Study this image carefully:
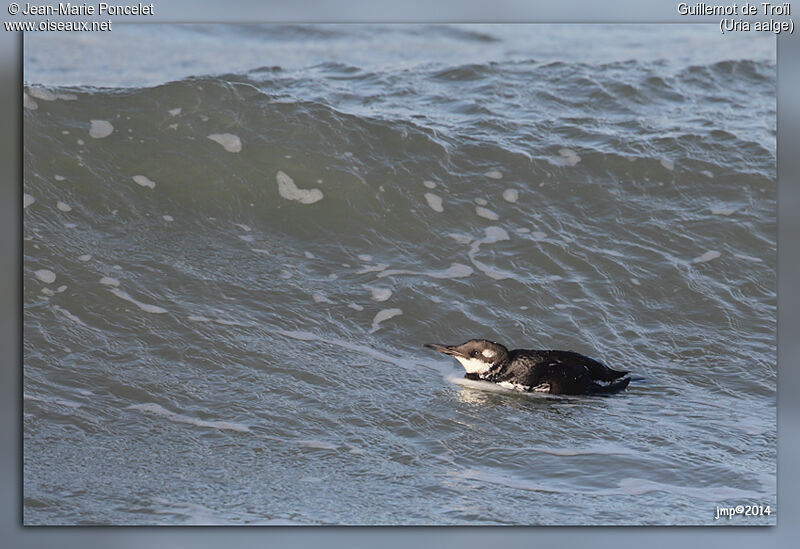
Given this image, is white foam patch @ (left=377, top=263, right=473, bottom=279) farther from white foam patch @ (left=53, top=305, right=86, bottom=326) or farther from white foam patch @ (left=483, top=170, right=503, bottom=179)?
white foam patch @ (left=53, top=305, right=86, bottom=326)

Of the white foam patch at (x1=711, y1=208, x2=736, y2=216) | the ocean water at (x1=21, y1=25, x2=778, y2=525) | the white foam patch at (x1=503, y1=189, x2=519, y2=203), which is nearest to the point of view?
the ocean water at (x1=21, y1=25, x2=778, y2=525)

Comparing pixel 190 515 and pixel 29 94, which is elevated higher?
pixel 29 94

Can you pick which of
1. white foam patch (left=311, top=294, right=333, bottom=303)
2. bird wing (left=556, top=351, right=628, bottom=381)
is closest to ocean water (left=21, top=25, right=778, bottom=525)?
white foam patch (left=311, top=294, right=333, bottom=303)

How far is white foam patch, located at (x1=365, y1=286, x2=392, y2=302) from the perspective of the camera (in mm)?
5160

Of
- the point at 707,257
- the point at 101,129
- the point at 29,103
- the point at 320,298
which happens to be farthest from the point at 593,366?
the point at 29,103

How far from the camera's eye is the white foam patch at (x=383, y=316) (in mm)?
5035

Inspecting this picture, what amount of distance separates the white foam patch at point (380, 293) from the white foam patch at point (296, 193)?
2.50ft

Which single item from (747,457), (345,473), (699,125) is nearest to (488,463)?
(345,473)

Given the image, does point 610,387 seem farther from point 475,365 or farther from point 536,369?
point 475,365

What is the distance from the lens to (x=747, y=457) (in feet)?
14.3

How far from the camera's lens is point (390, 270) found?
5340 mm

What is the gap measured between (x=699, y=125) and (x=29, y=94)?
380 cm

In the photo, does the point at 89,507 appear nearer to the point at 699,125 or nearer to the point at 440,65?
the point at 440,65

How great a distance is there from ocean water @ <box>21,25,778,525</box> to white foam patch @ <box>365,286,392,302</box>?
0.04 ft
